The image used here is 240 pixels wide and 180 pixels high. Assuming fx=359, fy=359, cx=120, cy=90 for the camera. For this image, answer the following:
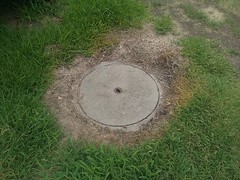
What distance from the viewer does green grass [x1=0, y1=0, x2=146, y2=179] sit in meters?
2.79

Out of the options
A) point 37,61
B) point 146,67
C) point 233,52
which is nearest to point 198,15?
point 233,52

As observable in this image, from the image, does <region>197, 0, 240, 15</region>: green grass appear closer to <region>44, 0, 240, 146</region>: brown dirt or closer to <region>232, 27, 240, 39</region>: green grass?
<region>44, 0, 240, 146</region>: brown dirt

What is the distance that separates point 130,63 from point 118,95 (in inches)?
18.9

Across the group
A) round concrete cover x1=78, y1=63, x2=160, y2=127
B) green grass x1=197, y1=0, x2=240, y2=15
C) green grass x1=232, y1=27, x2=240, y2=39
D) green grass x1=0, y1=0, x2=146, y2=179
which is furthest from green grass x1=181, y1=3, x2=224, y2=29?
round concrete cover x1=78, y1=63, x2=160, y2=127

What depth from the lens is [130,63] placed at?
3537 millimetres

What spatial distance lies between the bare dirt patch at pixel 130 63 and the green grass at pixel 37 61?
0.38ft

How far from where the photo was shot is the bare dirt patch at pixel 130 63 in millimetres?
2943

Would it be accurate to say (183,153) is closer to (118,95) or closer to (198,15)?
(118,95)

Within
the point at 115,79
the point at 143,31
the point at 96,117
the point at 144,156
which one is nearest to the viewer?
the point at 144,156

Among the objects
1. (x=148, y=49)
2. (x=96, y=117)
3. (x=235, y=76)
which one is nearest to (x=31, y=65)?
(x=96, y=117)

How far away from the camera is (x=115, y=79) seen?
130 inches

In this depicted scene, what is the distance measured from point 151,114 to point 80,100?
0.64 meters

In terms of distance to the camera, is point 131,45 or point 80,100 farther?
point 131,45

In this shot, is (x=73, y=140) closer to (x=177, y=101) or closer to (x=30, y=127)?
(x=30, y=127)
